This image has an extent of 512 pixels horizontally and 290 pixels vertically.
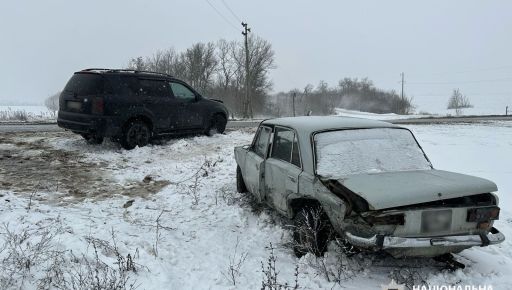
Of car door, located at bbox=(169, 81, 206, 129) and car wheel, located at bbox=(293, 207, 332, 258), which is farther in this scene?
car door, located at bbox=(169, 81, 206, 129)

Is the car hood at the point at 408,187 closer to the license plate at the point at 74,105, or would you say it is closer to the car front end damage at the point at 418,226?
the car front end damage at the point at 418,226

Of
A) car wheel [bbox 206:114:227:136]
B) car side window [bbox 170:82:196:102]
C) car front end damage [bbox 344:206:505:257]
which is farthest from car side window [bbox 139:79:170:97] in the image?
car front end damage [bbox 344:206:505:257]

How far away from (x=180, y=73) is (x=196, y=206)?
53735mm

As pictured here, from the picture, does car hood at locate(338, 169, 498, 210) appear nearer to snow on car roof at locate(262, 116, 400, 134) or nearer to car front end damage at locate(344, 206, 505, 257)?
car front end damage at locate(344, 206, 505, 257)

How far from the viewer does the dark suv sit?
938 centimetres

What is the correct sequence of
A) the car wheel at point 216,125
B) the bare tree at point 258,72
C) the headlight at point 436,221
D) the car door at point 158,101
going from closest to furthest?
the headlight at point 436,221 → the car door at point 158,101 → the car wheel at point 216,125 → the bare tree at point 258,72

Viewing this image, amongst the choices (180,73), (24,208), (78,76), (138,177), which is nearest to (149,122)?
(78,76)

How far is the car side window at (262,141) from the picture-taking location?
6.02 m

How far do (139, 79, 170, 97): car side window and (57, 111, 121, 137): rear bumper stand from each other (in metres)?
1.14

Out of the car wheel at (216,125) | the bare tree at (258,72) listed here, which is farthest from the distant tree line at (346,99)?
the car wheel at (216,125)

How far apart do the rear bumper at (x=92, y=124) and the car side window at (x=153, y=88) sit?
114cm

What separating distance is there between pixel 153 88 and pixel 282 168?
6330 millimetres

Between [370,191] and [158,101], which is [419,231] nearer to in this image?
A: [370,191]

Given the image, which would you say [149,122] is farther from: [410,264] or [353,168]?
[410,264]
